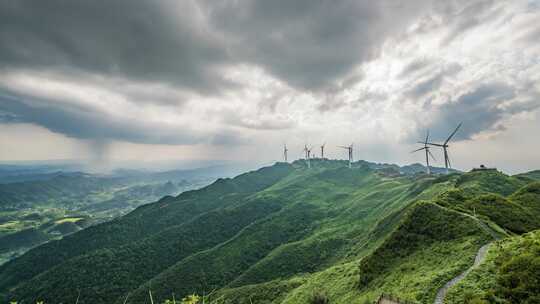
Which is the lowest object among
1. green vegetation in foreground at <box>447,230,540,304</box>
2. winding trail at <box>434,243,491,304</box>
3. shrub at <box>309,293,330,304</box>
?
shrub at <box>309,293,330,304</box>

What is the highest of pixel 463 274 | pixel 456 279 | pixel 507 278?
pixel 507 278

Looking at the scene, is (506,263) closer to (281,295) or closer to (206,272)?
(281,295)

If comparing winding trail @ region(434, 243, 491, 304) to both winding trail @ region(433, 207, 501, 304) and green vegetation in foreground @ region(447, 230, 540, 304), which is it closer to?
winding trail @ region(433, 207, 501, 304)

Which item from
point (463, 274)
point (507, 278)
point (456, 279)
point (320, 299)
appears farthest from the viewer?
point (320, 299)

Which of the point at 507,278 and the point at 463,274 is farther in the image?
the point at 463,274

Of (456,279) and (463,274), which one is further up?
(463,274)

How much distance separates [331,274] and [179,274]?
Answer: 123m

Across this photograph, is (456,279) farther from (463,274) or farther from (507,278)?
(507,278)

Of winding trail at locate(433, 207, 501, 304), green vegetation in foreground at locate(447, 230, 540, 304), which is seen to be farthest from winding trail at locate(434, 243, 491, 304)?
green vegetation in foreground at locate(447, 230, 540, 304)

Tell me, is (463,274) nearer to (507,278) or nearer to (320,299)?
(507,278)

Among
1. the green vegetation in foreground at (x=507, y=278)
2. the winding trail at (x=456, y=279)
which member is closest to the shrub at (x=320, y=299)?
the winding trail at (x=456, y=279)

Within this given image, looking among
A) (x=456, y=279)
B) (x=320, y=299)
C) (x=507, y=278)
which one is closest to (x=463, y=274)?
(x=456, y=279)

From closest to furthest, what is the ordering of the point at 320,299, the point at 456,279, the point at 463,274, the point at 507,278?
the point at 507,278 → the point at 456,279 → the point at 463,274 → the point at 320,299

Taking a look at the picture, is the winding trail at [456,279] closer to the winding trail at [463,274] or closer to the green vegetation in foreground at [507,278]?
the winding trail at [463,274]
